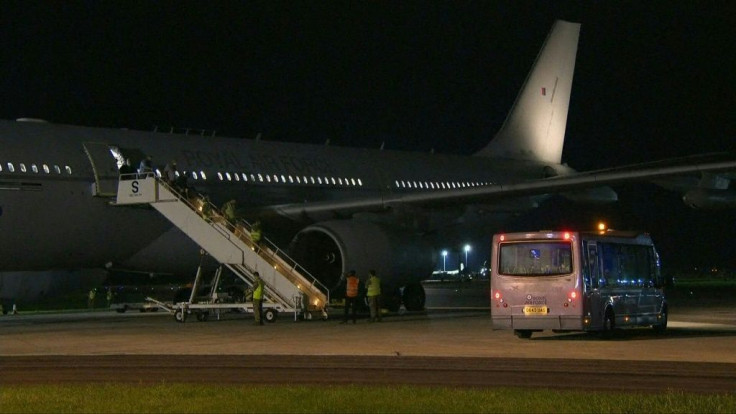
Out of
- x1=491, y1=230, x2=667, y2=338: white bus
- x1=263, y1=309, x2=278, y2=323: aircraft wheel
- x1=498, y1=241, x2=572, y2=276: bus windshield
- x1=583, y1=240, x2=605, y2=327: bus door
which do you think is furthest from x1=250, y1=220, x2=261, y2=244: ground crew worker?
x1=583, y1=240, x2=605, y2=327: bus door

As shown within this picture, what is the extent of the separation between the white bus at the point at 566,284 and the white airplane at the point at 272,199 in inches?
197

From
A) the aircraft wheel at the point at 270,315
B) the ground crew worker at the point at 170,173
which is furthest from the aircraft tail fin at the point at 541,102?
the aircraft wheel at the point at 270,315

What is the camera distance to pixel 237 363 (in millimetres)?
16891

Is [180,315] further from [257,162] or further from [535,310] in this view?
[535,310]

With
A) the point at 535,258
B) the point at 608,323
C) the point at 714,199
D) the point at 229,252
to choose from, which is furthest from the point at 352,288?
the point at 714,199

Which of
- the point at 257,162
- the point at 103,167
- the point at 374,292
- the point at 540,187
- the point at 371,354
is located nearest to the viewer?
the point at 371,354

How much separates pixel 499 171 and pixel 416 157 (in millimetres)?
4011

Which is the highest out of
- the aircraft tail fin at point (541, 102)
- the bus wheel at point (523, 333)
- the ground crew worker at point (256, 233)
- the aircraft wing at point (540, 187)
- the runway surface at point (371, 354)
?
the aircraft tail fin at point (541, 102)

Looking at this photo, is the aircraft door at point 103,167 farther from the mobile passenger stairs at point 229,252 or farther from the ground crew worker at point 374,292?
the ground crew worker at point 374,292

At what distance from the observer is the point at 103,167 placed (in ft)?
86.5

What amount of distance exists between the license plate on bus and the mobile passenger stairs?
6850 millimetres

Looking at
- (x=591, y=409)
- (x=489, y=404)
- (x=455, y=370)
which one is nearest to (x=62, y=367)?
(x=455, y=370)

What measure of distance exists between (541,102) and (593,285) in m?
22.5

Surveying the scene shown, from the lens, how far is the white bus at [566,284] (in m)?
20.6
